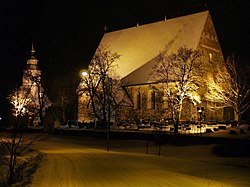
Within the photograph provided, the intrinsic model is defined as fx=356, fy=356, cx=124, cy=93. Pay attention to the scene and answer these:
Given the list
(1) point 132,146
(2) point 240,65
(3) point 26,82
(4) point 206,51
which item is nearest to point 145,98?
(4) point 206,51

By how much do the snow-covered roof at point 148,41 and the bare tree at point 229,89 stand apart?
5.57 m

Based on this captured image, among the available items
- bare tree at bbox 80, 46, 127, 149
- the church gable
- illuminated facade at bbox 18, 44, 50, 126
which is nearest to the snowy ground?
bare tree at bbox 80, 46, 127, 149

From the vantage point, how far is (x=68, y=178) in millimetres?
13914

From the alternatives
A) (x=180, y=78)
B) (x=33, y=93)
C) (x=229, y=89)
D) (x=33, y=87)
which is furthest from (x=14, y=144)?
(x=33, y=87)

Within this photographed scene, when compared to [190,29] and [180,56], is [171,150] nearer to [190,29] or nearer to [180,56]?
[180,56]

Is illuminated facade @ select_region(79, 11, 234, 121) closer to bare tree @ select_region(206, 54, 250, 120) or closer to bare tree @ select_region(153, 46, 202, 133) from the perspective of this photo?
bare tree @ select_region(206, 54, 250, 120)

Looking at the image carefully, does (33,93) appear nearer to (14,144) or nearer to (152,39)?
(152,39)

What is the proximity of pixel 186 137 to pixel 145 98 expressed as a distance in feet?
76.5

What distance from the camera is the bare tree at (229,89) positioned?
44.7m

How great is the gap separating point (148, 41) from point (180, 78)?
17453 millimetres

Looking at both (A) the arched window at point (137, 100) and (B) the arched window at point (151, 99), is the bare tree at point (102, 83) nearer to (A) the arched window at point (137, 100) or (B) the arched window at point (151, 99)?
(A) the arched window at point (137, 100)

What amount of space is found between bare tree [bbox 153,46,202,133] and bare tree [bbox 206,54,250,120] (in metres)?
2.77

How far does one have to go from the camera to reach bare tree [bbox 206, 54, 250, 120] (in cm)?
4466

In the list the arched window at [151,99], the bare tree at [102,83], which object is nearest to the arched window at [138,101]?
the arched window at [151,99]
